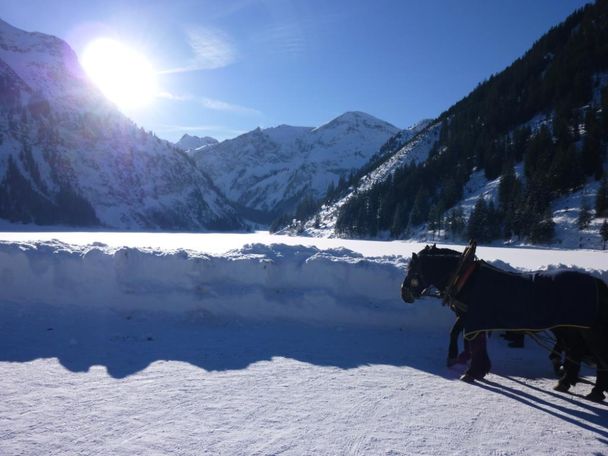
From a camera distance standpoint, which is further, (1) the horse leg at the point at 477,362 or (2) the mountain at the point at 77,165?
(2) the mountain at the point at 77,165

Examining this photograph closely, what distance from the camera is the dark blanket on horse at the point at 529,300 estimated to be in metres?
5.03

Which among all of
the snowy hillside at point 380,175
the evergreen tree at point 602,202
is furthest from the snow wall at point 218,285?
the snowy hillside at point 380,175

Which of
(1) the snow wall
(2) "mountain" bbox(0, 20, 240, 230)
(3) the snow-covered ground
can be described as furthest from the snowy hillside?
(3) the snow-covered ground

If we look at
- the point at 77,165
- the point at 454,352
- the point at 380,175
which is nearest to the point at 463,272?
the point at 454,352

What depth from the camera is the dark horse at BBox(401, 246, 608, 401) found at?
503 cm

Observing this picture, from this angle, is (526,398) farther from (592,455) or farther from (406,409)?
(406,409)

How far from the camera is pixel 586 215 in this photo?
189 feet

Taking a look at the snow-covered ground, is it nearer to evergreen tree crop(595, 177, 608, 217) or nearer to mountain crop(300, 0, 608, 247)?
mountain crop(300, 0, 608, 247)

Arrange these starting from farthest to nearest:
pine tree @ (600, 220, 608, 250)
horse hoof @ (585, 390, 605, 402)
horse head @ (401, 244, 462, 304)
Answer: pine tree @ (600, 220, 608, 250) → horse head @ (401, 244, 462, 304) → horse hoof @ (585, 390, 605, 402)

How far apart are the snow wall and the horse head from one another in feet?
4.45

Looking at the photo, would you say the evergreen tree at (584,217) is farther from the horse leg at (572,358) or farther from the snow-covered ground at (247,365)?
the horse leg at (572,358)

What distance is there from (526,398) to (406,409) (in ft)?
6.16

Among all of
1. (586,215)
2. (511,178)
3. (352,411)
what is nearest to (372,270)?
(352,411)

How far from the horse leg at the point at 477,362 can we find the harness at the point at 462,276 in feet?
1.58
